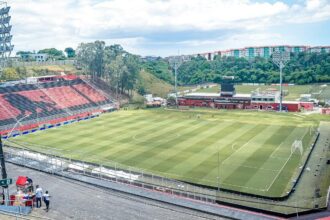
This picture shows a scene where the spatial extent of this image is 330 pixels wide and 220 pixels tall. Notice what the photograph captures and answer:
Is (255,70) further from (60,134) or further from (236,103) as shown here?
(60,134)

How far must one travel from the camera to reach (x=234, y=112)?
250 ft

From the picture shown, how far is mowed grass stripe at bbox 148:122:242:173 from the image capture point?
4046 centimetres

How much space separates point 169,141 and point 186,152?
6.25 m

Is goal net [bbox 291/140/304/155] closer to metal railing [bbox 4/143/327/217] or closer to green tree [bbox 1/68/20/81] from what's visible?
metal railing [bbox 4/143/327/217]

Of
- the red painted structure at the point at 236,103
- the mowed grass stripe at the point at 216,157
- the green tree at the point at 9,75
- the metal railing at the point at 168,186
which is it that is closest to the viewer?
the metal railing at the point at 168,186

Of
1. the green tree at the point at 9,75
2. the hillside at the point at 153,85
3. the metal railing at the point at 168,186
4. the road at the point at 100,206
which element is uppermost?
the green tree at the point at 9,75

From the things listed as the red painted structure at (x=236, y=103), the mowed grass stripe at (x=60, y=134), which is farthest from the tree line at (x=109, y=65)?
the mowed grass stripe at (x=60, y=134)

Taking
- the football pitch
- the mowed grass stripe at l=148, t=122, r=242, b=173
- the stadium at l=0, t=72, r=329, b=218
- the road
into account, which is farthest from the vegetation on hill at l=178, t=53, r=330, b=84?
the road

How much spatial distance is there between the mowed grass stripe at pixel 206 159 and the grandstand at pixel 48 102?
35993 millimetres

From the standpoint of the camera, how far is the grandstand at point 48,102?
70.4 m

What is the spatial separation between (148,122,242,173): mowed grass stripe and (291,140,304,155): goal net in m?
10.3

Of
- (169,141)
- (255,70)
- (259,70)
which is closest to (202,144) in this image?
(169,141)

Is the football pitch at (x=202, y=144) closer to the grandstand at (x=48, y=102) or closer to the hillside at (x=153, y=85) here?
the grandstand at (x=48, y=102)

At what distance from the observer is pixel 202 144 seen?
48.8 m
